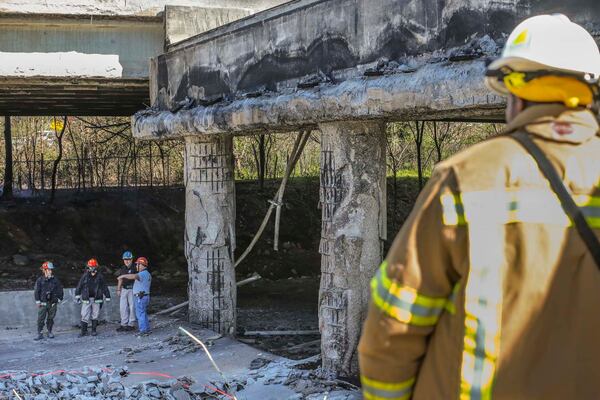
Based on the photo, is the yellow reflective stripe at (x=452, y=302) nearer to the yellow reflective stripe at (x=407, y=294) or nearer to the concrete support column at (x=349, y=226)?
the yellow reflective stripe at (x=407, y=294)

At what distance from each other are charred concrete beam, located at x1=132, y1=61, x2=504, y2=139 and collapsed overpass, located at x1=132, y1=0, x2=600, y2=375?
1 cm

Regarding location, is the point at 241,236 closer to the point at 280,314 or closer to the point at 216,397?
the point at 280,314

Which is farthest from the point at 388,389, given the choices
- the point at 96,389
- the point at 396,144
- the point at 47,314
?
the point at 396,144

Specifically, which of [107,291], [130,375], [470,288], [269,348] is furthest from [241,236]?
[470,288]

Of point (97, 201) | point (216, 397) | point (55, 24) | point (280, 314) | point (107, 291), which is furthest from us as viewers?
point (97, 201)

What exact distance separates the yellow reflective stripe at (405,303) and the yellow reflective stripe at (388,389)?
0.61ft

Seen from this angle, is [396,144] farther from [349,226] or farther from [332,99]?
[332,99]

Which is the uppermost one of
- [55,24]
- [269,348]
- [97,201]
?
[55,24]

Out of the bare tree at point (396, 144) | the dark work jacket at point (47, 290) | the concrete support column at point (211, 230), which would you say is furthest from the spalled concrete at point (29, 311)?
the bare tree at point (396, 144)

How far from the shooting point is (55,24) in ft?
33.2

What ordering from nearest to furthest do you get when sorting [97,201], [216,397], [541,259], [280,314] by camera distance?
[541,259], [216,397], [280,314], [97,201]

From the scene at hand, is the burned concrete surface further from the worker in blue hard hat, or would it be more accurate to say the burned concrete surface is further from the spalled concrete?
the spalled concrete

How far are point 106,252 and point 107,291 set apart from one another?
7058 mm

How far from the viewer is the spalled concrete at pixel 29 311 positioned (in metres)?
12.2
